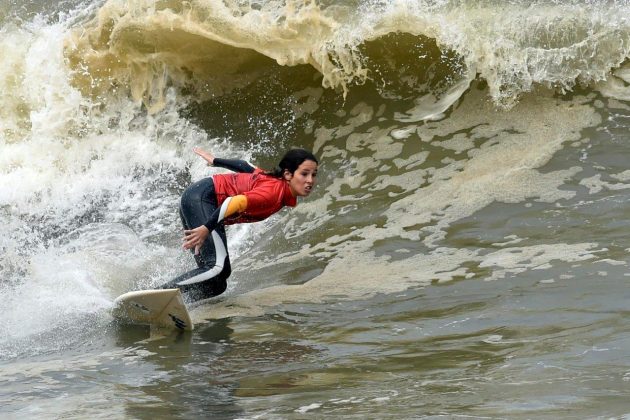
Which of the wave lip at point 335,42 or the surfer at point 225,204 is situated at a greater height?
the wave lip at point 335,42

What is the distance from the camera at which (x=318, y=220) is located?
7.68m

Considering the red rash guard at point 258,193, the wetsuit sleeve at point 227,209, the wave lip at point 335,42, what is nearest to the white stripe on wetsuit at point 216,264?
the red rash guard at point 258,193

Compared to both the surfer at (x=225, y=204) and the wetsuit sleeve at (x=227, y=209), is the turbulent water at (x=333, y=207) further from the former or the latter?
the wetsuit sleeve at (x=227, y=209)

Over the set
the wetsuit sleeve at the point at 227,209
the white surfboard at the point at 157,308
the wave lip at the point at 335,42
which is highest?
the wave lip at the point at 335,42

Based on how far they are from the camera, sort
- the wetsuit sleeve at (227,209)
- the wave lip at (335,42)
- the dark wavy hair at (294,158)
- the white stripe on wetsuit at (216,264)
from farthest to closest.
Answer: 1. the wave lip at (335,42)
2. the white stripe on wetsuit at (216,264)
3. the dark wavy hair at (294,158)
4. the wetsuit sleeve at (227,209)

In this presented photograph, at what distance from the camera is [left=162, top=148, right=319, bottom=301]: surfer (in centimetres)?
586

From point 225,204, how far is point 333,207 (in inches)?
83.7

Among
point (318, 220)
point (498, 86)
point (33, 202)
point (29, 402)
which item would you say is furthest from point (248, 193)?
point (33, 202)

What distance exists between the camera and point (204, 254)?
6.23 metres

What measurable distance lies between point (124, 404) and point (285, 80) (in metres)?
6.34

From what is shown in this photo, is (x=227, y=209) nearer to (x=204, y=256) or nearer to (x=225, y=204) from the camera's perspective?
(x=225, y=204)

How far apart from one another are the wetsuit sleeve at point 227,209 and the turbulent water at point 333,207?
588mm

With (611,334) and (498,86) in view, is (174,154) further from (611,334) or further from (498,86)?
(611,334)

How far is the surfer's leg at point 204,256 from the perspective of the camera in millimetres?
6164
